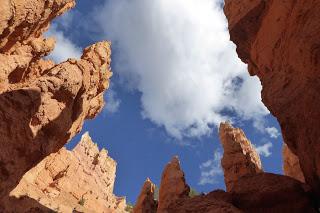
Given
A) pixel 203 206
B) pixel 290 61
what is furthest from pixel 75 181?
pixel 290 61

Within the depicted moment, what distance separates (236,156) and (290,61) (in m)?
20.6

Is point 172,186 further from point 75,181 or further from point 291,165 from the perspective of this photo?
point 75,181

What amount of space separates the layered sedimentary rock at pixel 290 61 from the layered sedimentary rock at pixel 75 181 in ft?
108

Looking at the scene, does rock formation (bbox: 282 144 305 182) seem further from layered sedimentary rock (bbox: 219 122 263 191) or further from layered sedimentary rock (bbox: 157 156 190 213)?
layered sedimentary rock (bbox: 157 156 190 213)

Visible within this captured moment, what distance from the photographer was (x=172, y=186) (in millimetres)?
40812

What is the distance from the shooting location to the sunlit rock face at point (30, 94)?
73.6 ft

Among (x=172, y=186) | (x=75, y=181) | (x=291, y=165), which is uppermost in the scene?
(x=75, y=181)

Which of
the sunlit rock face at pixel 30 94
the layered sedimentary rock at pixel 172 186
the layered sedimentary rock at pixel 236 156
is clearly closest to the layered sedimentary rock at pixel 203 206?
the sunlit rock face at pixel 30 94

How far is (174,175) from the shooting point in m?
42.2

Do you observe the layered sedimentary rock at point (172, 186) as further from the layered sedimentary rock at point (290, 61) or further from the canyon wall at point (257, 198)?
the layered sedimentary rock at point (290, 61)

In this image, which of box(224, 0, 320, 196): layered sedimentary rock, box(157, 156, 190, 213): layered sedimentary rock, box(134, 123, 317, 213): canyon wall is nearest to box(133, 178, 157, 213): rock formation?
box(157, 156, 190, 213): layered sedimentary rock

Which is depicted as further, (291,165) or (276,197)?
(291,165)

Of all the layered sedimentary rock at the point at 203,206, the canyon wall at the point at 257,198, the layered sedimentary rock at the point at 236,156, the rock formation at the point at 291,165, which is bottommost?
the layered sedimentary rock at the point at 203,206

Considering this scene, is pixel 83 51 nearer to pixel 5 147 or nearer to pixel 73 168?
pixel 5 147
